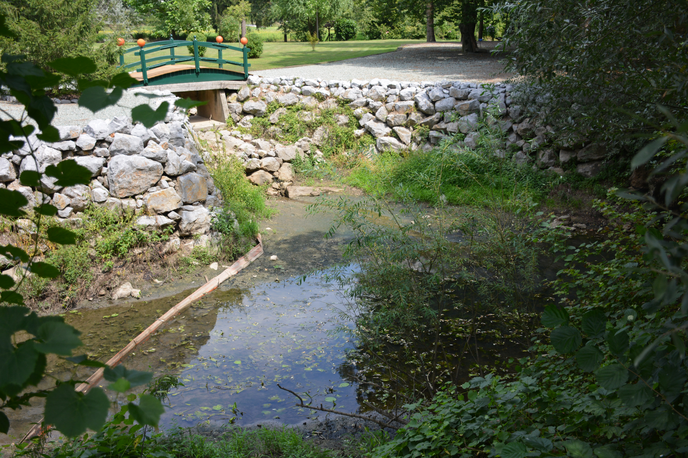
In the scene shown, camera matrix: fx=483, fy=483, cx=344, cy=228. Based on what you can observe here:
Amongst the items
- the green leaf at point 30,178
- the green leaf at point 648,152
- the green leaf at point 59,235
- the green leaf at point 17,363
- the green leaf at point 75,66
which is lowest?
the green leaf at point 17,363

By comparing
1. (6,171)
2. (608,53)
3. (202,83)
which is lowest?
(6,171)

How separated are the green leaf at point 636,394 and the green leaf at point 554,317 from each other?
0.94 ft

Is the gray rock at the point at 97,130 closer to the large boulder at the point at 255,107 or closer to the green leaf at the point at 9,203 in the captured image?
the large boulder at the point at 255,107

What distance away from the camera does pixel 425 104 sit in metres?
11.9

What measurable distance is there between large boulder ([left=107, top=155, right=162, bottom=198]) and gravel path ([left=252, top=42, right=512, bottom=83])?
764 centimetres

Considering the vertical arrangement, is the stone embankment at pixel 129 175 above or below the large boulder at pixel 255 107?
below

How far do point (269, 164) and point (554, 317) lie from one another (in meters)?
9.66

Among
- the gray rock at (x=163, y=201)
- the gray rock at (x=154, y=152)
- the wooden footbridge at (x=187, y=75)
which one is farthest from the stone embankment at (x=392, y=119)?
the gray rock at (x=163, y=201)

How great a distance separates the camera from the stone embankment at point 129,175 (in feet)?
22.2

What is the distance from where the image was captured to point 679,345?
3.05ft

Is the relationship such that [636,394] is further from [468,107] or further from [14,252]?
[468,107]

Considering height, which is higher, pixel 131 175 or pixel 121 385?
pixel 121 385

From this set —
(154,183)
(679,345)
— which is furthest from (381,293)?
(154,183)

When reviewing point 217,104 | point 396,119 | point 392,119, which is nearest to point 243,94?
point 217,104
